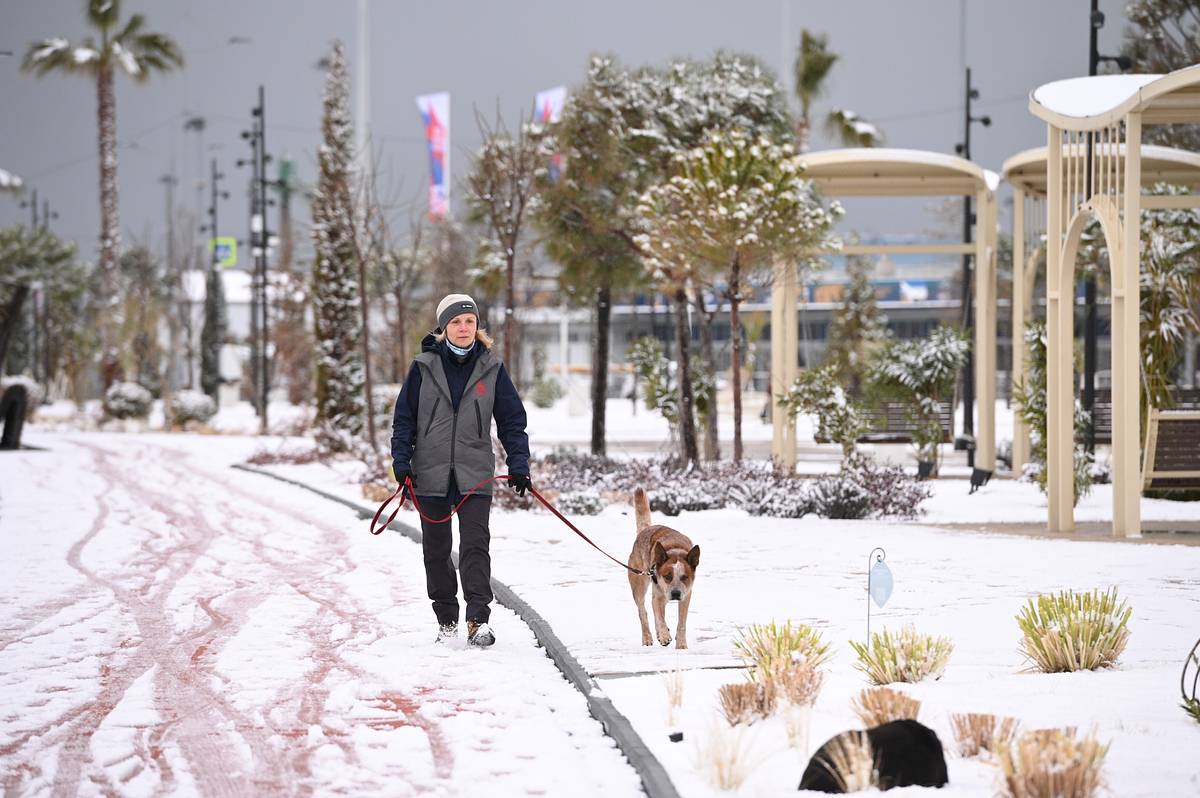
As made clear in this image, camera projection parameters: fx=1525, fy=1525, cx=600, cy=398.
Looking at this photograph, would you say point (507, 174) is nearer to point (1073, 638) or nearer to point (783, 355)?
point (783, 355)

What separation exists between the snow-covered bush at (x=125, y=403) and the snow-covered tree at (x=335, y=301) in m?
13.6

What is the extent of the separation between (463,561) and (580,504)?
25.8ft

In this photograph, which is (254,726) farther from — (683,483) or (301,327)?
(301,327)

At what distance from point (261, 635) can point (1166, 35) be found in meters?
28.6

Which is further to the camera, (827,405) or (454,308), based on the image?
(827,405)

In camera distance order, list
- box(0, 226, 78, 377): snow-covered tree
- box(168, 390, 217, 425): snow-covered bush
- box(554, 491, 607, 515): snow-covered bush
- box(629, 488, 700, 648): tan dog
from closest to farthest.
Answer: box(629, 488, 700, 648): tan dog < box(554, 491, 607, 515): snow-covered bush < box(168, 390, 217, 425): snow-covered bush < box(0, 226, 78, 377): snow-covered tree

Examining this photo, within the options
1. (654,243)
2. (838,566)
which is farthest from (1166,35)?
(838,566)

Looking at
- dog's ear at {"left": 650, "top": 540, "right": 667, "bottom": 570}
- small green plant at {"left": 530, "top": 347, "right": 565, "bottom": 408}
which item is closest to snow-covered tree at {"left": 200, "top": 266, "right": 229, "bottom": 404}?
small green plant at {"left": 530, "top": 347, "right": 565, "bottom": 408}

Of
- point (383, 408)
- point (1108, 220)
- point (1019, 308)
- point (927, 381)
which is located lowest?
point (383, 408)

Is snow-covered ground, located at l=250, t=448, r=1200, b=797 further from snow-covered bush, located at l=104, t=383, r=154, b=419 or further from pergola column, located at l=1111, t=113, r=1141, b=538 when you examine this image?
snow-covered bush, located at l=104, t=383, r=154, b=419

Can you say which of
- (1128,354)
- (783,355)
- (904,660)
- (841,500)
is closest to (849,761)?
(904,660)

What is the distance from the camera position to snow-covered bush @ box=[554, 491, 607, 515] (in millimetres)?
16516

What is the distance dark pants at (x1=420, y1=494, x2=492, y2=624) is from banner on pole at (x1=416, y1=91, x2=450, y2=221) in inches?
1851

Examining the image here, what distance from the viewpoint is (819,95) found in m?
38.4
